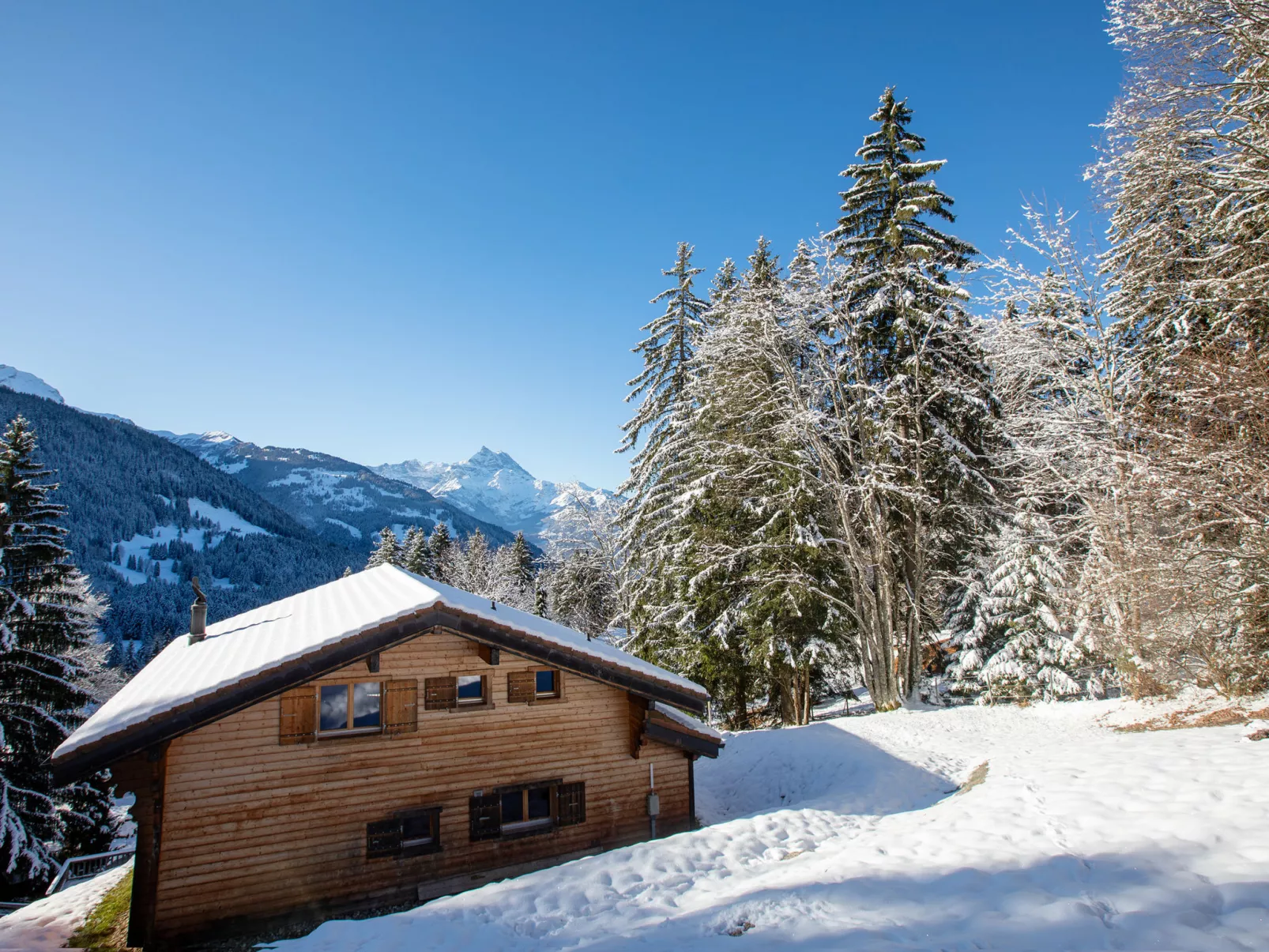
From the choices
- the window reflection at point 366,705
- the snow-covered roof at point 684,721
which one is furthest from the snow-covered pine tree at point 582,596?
the window reflection at point 366,705

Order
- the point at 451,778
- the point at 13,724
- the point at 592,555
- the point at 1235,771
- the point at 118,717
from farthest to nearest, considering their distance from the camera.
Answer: the point at 592,555 → the point at 13,724 → the point at 451,778 → the point at 118,717 → the point at 1235,771

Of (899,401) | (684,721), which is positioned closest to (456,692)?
(684,721)

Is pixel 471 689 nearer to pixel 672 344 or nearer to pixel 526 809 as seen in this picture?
pixel 526 809

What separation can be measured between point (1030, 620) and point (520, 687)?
18.6 m

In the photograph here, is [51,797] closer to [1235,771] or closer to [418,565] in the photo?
[1235,771]

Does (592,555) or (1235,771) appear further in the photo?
(592,555)

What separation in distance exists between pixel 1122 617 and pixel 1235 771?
8.80m

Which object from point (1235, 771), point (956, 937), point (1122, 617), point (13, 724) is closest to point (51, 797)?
point (13, 724)

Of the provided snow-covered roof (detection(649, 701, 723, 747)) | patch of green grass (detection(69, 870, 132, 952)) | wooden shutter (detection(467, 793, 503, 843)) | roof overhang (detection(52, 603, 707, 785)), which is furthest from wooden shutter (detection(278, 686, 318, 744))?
snow-covered roof (detection(649, 701, 723, 747))

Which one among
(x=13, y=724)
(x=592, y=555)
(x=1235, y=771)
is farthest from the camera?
(x=592, y=555)

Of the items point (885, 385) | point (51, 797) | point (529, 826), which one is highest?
point (885, 385)

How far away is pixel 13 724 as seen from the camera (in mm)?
18859

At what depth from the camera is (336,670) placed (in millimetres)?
→ 12086

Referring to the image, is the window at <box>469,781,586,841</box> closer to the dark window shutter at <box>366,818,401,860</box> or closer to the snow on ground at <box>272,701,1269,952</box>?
the dark window shutter at <box>366,818,401,860</box>
